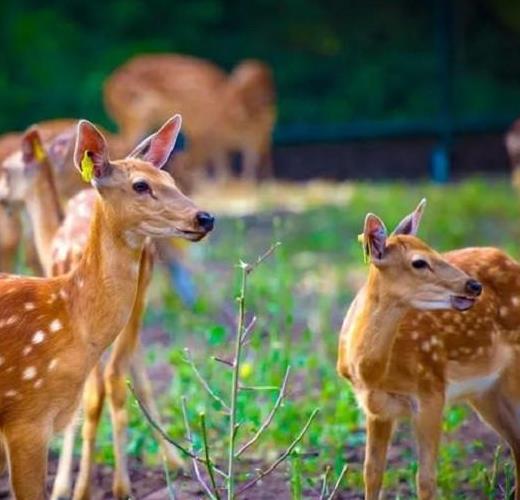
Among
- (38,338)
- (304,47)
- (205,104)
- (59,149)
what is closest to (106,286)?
(38,338)

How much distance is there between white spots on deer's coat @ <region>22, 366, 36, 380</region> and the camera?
571 cm

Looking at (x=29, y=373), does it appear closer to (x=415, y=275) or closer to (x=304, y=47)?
(x=415, y=275)

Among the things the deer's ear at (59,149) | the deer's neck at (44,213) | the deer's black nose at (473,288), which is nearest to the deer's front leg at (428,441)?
the deer's black nose at (473,288)

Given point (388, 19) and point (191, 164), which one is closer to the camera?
point (191, 164)

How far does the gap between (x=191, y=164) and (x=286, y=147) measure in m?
1.28

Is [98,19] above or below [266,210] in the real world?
above

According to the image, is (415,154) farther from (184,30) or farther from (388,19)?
(184,30)

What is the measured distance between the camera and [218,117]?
16453 millimetres

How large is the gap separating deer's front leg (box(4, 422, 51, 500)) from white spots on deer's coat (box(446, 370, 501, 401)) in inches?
56.6

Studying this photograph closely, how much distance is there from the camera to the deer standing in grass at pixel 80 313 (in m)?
5.68

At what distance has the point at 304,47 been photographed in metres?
16.7

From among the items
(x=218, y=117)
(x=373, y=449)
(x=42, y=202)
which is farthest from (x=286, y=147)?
(x=373, y=449)

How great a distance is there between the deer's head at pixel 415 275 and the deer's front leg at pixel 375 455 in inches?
19.1

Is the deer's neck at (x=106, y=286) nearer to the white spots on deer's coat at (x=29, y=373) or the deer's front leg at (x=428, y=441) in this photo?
the white spots on deer's coat at (x=29, y=373)
